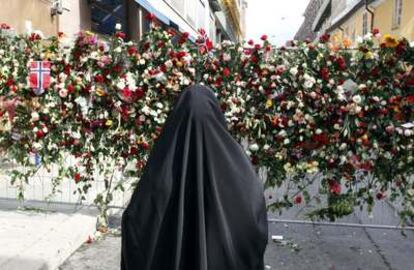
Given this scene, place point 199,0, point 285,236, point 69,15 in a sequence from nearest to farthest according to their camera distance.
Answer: point 285,236, point 69,15, point 199,0

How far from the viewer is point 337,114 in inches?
202

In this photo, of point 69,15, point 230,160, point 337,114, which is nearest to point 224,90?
point 337,114

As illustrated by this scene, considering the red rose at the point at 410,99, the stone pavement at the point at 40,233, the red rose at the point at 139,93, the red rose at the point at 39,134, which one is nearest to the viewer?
the stone pavement at the point at 40,233

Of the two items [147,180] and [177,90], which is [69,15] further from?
[147,180]

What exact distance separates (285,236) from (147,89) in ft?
7.22

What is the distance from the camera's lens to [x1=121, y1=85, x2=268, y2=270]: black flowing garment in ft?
7.32

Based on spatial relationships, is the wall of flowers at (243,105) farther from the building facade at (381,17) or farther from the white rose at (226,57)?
the building facade at (381,17)

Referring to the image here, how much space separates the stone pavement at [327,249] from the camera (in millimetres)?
5051

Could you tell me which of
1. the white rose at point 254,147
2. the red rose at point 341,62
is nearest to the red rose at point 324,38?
the red rose at point 341,62

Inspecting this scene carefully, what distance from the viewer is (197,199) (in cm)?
222

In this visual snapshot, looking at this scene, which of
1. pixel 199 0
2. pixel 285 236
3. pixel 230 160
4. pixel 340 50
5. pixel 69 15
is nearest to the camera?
pixel 230 160

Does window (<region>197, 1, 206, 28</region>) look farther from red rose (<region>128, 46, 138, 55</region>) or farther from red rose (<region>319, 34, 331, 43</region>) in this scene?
red rose (<region>319, 34, 331, 43</region>)

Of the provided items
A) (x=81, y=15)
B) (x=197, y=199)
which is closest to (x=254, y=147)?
(x=197, y=199)

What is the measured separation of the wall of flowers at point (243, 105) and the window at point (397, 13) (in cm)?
1825
